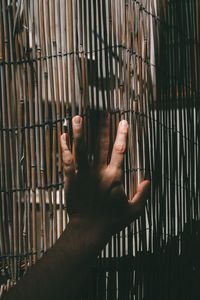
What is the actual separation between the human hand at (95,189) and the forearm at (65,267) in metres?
0.03

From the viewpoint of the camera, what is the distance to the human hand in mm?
1634

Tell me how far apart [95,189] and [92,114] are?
0.19 meters

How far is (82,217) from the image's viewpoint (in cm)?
165

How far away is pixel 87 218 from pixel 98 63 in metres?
0.39

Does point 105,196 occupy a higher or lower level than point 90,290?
higher

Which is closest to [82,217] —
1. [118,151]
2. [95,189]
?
[95,189]

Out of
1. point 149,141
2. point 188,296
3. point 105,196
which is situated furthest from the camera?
point 188,296

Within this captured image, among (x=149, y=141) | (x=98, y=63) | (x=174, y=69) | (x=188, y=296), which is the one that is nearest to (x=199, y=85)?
(x=174, y=69)

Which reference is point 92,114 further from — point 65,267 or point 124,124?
point 65,267

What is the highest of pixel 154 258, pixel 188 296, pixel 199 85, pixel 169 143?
pixel 199 85

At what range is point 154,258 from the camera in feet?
6.08

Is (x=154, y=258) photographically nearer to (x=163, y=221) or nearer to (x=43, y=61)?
(x=163, y=221)

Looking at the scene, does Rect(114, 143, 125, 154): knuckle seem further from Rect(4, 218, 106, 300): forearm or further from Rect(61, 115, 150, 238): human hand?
Rect(4, 218, 106, 300): forearm

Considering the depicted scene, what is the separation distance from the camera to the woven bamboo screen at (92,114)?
1.66 metres
